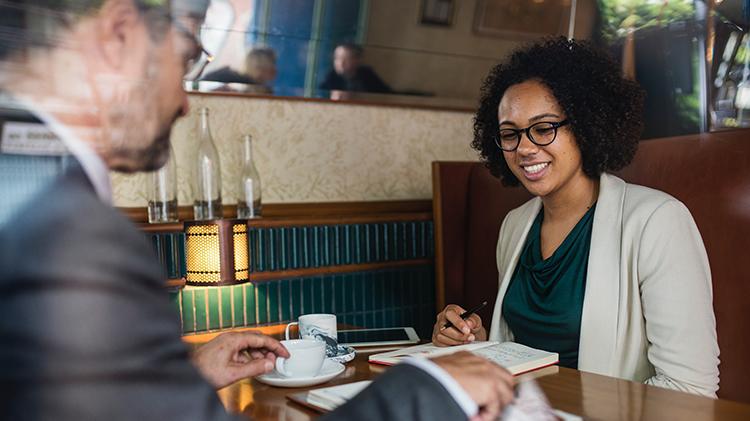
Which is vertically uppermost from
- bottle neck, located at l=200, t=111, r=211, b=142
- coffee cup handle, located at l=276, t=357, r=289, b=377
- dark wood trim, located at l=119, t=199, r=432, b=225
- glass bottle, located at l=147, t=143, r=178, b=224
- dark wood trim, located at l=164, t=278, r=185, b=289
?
bottle neck, located at l=200, t=111, r=211, b=142

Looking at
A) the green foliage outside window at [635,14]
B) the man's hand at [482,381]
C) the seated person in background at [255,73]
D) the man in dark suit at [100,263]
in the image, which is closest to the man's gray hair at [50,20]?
the man in dark suit at [100,263]

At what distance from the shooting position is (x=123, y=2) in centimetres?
87

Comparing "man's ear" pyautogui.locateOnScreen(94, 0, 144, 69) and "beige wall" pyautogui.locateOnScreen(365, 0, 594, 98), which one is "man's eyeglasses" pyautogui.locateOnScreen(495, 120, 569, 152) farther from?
"man's ear" pyautogui.locateOnScreen(94, 0, 144, 69)

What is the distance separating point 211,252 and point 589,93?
1.22 meters

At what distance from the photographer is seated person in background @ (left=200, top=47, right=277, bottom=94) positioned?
2660 mm

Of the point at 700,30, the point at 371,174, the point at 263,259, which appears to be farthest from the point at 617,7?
the point at 263,259

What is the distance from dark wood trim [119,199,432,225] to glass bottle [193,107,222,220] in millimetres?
88

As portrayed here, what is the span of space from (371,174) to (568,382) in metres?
1.78

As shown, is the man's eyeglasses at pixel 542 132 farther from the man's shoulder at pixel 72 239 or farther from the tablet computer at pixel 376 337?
the man's shoulder at pixel 72 239

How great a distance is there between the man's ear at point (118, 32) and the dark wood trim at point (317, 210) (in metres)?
1.73

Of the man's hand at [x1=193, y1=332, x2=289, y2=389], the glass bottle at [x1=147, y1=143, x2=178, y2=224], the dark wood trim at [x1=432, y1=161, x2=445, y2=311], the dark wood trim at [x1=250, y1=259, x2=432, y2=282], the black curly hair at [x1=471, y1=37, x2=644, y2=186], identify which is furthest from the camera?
the dark wood trim at [x1=432, y1=161, x2=445, y2=311]

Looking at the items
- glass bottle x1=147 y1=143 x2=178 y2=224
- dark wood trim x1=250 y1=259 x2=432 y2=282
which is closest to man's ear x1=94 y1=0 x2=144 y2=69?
glass bottle x1=147 y1=143 x2=178 y2=224

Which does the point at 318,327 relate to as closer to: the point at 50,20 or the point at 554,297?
the point at 554,297

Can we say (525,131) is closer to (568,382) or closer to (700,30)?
(568,382)
